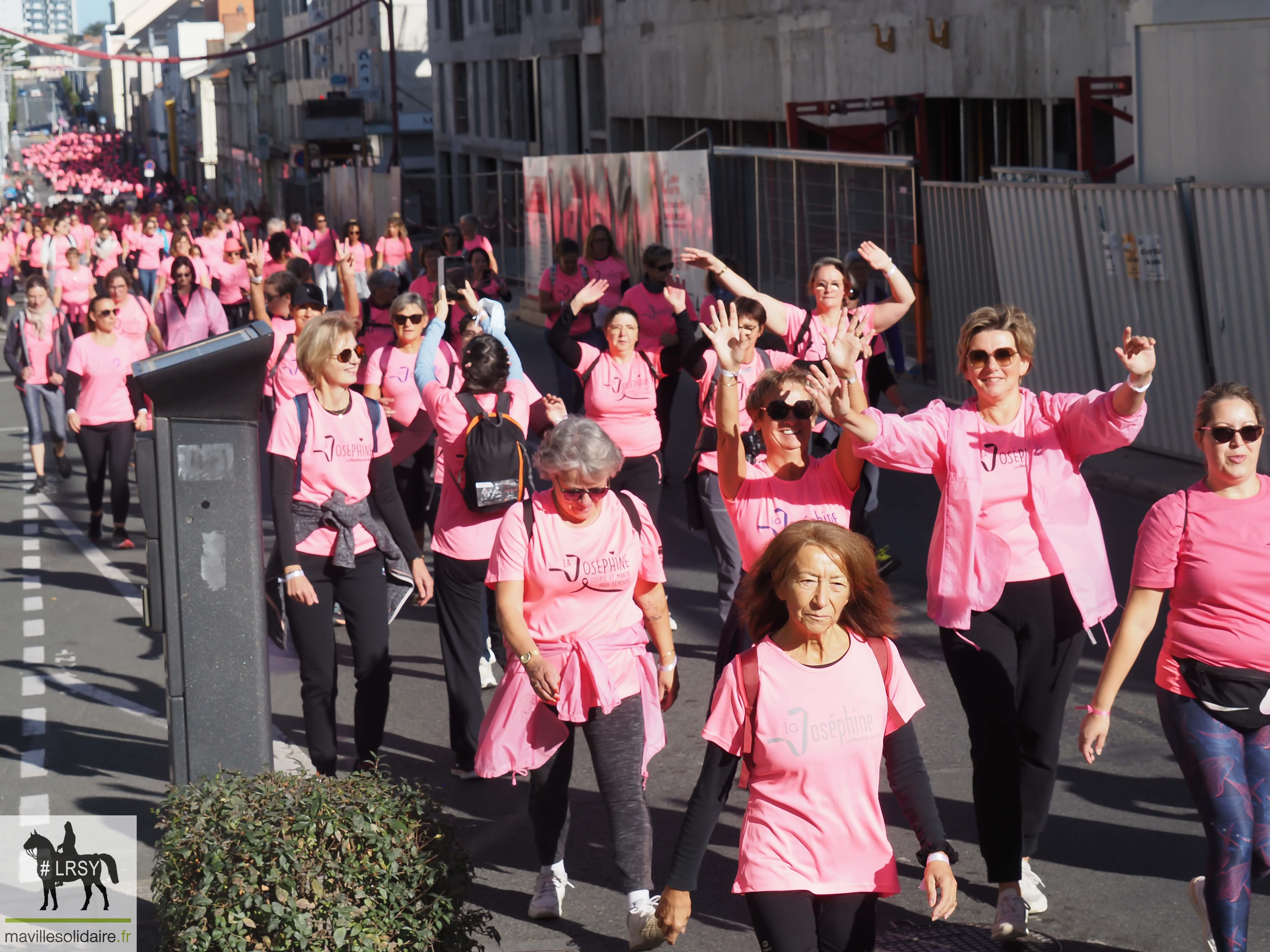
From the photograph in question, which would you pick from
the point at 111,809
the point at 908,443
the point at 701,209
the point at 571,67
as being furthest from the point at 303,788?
the point at 571,67

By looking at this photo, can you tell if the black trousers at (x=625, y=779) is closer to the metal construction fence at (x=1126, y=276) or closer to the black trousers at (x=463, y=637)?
the black trousers at (x=463, y=637)

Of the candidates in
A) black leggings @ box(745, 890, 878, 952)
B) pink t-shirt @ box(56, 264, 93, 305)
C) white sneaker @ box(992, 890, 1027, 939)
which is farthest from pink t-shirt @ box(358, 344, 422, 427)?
pink t-shirt @ box(56, 264, 93, 305)

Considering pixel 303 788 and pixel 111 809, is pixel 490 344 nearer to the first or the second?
pixel 111 809

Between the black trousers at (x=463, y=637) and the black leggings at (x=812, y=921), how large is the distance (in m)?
3.04

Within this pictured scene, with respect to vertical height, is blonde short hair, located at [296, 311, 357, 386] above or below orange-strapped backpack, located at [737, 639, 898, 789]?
above

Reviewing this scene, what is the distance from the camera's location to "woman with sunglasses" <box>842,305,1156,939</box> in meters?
5.16

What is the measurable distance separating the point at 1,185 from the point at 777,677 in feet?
300

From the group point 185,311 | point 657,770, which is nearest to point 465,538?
point 657,770

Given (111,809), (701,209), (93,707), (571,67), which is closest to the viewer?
(111,809)

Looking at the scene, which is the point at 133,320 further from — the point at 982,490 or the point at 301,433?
the point at 982,490

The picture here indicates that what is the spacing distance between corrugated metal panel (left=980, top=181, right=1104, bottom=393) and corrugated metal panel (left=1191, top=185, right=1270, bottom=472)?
5.19 feet

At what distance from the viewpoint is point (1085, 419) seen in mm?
5137

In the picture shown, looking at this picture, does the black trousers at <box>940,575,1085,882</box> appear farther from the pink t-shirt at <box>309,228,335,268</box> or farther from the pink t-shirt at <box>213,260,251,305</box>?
the pink t-shirt at <box>309,228,335,268</box>

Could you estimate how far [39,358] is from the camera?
14.2m
